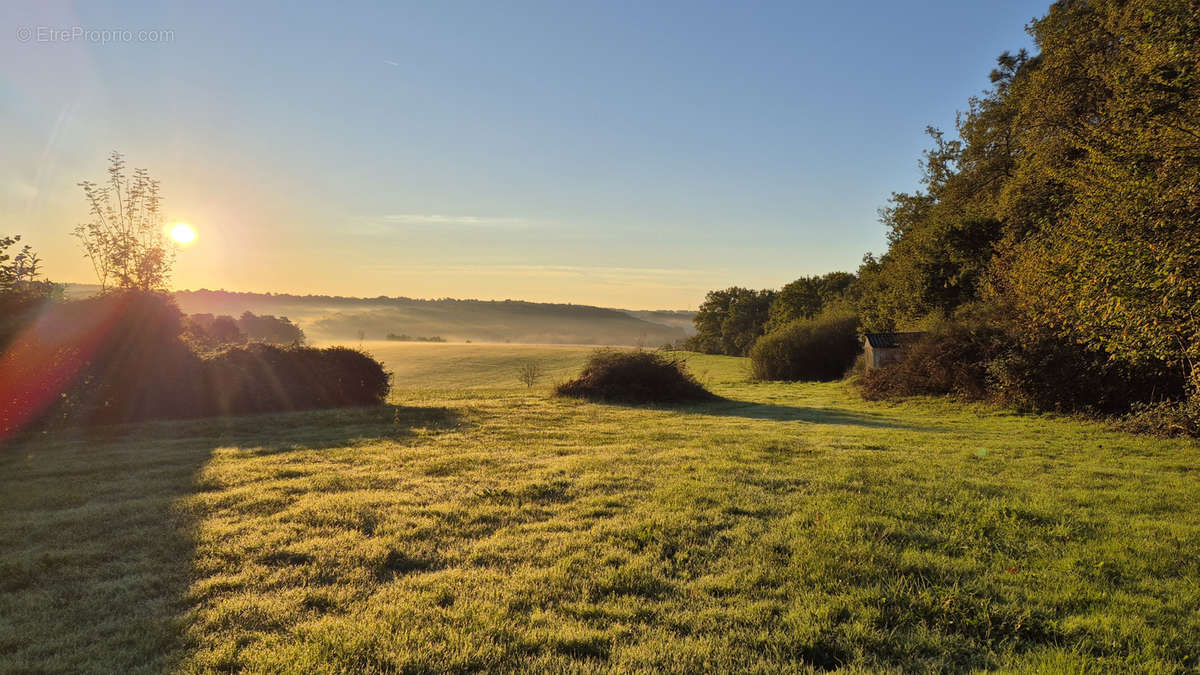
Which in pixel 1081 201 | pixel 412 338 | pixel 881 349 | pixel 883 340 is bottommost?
pixel 412 338

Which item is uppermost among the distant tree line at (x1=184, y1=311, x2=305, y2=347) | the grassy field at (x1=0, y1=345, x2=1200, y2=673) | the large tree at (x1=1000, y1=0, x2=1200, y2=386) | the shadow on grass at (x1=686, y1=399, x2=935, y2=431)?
the large tree at (x1=1000, y1=0, x2=1200, y2=386)

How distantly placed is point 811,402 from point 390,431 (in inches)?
762

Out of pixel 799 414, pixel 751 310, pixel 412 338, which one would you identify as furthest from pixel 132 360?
pixel 412 338

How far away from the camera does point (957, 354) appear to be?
76.9 ft

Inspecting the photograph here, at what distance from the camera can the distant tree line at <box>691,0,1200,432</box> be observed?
11.8 meters

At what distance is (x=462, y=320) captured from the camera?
10500 cm

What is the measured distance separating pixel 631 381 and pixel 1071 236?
15510mm

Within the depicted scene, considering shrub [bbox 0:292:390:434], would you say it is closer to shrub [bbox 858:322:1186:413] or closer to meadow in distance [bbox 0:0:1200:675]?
meadow in distance [bbox 0:0:1200:675]

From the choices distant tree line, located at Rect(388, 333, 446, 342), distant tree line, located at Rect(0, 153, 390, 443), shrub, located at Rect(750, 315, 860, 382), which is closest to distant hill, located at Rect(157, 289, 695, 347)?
distant tree line, located at Rect(388, 333, 446, 342)

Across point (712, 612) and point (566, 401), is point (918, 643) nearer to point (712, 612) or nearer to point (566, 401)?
point (712, 612)

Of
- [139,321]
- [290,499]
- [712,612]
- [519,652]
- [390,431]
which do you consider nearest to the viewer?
[519,652]

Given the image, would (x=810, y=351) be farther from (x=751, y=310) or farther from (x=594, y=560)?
(x=594, y=560)

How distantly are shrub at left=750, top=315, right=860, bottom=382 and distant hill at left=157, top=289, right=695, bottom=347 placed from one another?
3757cm

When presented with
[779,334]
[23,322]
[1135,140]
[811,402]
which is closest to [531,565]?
[23,322]
